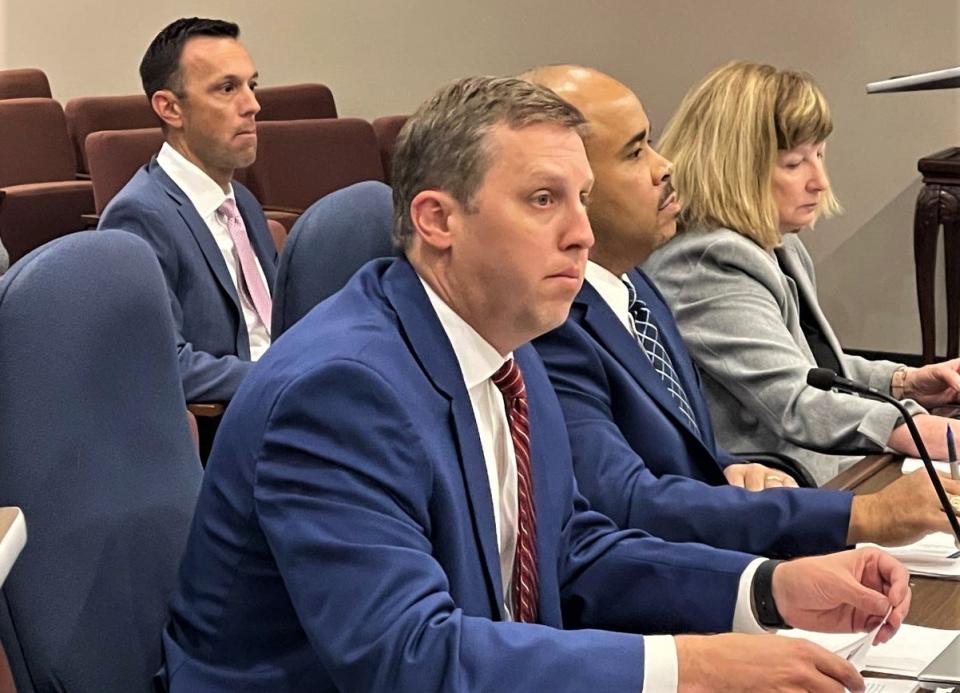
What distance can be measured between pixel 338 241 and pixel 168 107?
6.40 ft

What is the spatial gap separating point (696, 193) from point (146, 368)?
1276mm

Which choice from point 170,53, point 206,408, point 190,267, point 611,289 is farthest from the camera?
point 170,53

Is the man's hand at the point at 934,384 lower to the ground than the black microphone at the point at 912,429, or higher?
lower

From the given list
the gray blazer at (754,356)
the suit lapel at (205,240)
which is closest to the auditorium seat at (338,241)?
the gray blazer at (754,356)

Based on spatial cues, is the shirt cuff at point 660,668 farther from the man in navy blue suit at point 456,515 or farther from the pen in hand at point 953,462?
the pen in hand at point 953,462

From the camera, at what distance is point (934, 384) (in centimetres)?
272

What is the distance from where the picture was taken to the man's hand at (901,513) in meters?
1.88

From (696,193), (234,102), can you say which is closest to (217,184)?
(234,102)

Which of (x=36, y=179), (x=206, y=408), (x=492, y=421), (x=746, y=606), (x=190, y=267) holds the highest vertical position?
(x=492, y=421)

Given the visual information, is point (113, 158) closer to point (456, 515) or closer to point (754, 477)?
point (754, 477)

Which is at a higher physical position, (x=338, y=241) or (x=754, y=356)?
(x=338, y=241)

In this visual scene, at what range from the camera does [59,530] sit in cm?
156

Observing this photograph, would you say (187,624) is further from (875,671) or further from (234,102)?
(234,102)

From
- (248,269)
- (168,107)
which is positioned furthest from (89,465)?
(168,107)
